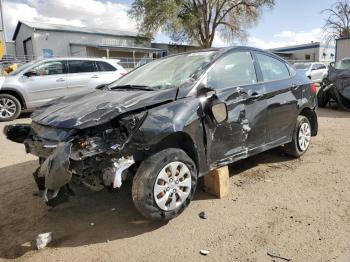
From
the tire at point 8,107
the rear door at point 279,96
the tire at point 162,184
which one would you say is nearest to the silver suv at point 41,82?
the tire at point 8,107

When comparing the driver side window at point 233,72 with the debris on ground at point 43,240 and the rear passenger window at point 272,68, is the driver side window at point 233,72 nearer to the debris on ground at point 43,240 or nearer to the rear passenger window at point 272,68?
the rear passenger window at point 272,68

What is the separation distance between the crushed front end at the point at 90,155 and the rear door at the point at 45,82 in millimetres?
7026

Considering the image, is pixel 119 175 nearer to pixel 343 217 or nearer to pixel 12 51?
pixel 343 217

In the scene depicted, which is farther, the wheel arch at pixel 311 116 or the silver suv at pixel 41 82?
the silver suv at pixel 41 82

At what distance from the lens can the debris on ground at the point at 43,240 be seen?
3.19 meters

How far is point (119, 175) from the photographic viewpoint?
10.3 ft

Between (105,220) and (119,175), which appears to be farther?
(105,220)

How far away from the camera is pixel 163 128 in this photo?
3293 mm

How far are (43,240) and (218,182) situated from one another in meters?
1.92

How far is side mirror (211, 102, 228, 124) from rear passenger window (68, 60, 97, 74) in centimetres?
767

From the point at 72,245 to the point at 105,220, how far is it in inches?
20.1

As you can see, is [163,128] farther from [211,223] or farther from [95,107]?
[211,223]

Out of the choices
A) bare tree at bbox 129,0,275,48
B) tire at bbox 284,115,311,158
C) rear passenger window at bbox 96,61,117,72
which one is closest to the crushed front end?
tire at bbox 284,115,311,158

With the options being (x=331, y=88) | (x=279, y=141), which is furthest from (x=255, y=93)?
(x=331, y=88)
